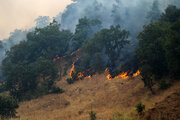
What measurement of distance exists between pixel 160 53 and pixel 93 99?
342 inches

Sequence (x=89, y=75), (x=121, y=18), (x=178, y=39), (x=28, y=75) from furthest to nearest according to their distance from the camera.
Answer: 1. (x=121, y=18)
2. (x=89, y=75)
3. (x=28, y=75)
4. (x=178, y=39)

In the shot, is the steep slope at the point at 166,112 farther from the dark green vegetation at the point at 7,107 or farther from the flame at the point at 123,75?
the flame at the point at 123,75

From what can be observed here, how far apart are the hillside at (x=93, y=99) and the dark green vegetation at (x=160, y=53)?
4.98 feet

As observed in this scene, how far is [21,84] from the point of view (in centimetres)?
2509

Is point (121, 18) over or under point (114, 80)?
over

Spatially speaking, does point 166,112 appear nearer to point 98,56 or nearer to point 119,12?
point 98,56

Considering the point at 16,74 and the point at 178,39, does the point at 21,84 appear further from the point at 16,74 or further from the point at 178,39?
the point at 178,39

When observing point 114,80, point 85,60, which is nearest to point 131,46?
point 85,60

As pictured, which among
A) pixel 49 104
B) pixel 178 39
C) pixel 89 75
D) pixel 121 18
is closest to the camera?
pixel 178 39

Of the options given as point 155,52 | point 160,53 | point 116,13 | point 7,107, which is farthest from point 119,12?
point 7,107

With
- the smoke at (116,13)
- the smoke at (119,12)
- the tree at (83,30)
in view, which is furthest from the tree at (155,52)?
the tree at (83,30)

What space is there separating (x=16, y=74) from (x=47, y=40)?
12785 mm

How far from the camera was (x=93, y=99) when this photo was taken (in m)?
18.7

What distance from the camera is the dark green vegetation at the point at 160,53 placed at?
14445 millimetres
